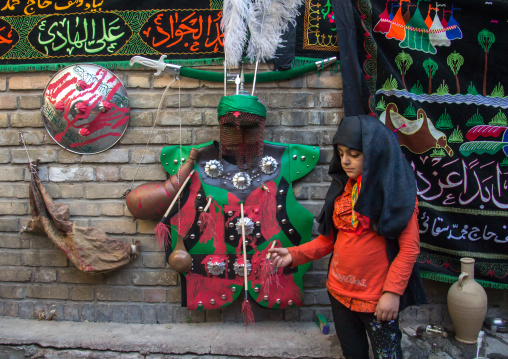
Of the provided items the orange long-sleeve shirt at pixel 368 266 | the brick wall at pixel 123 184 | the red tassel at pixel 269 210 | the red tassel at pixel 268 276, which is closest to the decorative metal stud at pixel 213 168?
the brick wall at pixel 123 184

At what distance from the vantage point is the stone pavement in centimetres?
255

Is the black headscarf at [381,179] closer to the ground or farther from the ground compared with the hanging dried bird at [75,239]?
farther from the ground

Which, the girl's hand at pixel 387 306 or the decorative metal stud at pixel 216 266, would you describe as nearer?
the girl's hand at pixel 387 306

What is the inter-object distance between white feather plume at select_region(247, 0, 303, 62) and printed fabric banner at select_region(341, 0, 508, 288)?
1.72 feet

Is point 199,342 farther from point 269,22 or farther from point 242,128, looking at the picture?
point 269,22

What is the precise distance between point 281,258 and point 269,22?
1733 mm

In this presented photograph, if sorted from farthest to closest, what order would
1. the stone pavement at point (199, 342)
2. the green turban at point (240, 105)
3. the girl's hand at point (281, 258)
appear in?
the stone pavement at point (199, 342)
the green turban at point (240, 105)
the girl's hand at point (281, 258)

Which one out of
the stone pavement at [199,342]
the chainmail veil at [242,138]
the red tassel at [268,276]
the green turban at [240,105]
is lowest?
the stone pavement at [199,342]

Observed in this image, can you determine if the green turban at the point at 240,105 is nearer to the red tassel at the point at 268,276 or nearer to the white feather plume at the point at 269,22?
the white feather plume at the point at 269,22

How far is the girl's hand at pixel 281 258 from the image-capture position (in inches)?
81.1

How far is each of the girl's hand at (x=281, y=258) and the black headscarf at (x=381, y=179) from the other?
0.50m

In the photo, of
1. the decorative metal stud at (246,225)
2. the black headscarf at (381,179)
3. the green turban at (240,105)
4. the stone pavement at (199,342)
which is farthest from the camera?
the decorative metal stud at (246,225)

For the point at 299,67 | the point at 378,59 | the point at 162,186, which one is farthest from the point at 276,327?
the point at 378,59

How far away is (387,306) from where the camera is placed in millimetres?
1759
